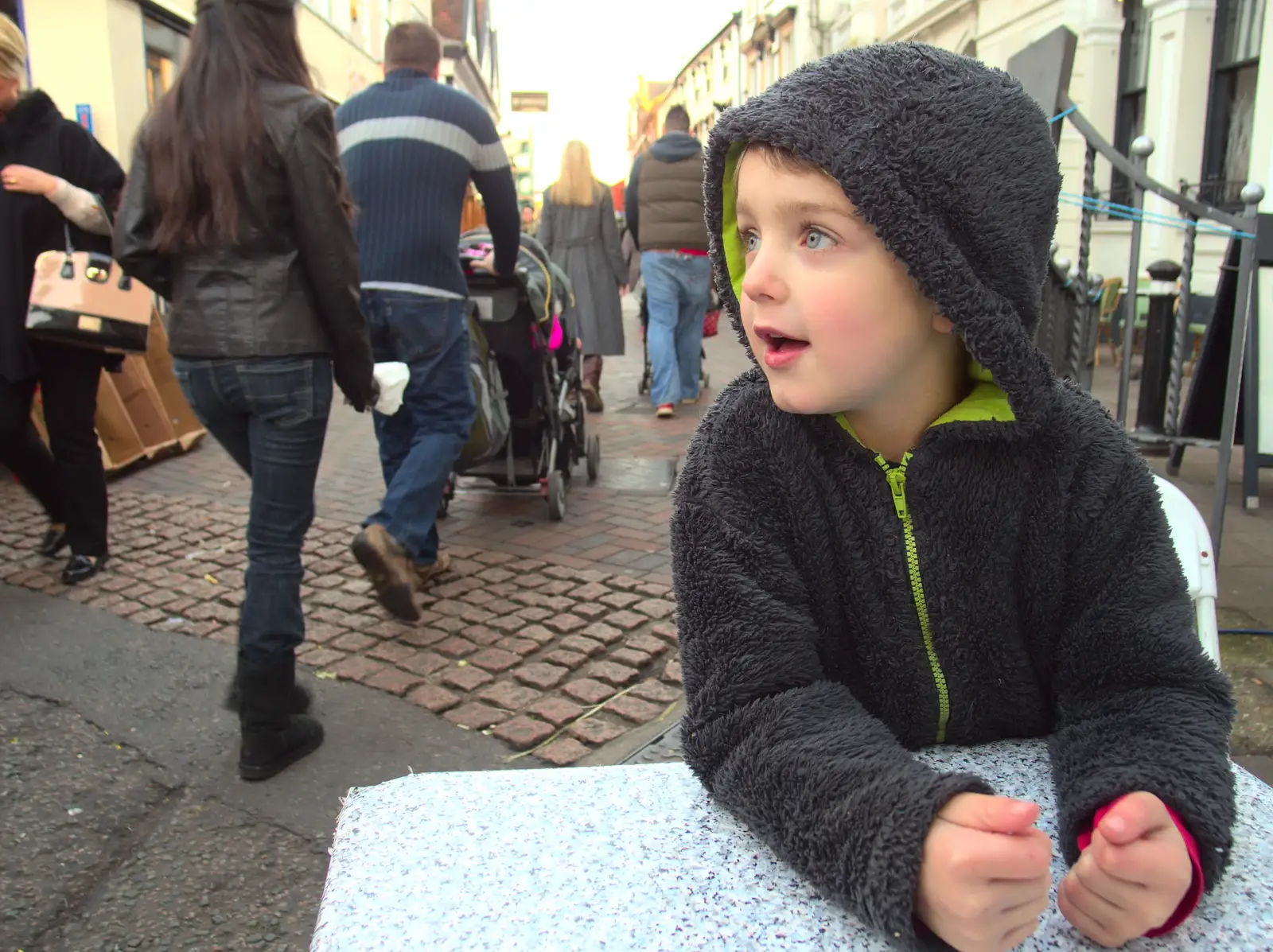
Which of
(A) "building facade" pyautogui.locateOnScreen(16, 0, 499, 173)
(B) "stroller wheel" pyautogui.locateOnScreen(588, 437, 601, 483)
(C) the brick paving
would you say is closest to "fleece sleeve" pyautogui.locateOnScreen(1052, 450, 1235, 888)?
(C) the brick paving

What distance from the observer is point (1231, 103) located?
10.8m

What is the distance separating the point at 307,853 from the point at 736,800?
1.95 metres

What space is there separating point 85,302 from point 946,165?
390 centimetres

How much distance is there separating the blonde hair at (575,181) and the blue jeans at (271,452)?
585 centimetres

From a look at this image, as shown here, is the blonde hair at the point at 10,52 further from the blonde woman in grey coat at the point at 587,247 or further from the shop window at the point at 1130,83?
the shop window at the point at 1130,83

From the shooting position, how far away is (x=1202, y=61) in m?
10.8

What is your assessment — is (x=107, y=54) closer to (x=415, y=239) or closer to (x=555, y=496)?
(x=555, y=496)

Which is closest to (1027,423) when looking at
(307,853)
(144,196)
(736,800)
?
(736,800)

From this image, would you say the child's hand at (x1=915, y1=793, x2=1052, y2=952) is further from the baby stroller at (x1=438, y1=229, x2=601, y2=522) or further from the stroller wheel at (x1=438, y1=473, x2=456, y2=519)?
the stroller wheel at (x1=438, y1=473, x2=456, y2=519)

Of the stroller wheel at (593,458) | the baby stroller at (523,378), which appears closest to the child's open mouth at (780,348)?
the baby stroller at (523,378)

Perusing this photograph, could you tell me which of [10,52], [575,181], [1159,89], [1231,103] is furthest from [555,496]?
[1159,89]

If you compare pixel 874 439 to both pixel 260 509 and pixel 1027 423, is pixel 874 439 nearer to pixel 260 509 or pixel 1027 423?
pixel 1027 423

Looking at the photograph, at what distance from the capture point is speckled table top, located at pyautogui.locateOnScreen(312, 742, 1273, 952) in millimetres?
843

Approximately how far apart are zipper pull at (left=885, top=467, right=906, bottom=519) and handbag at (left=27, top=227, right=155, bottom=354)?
3.66m
